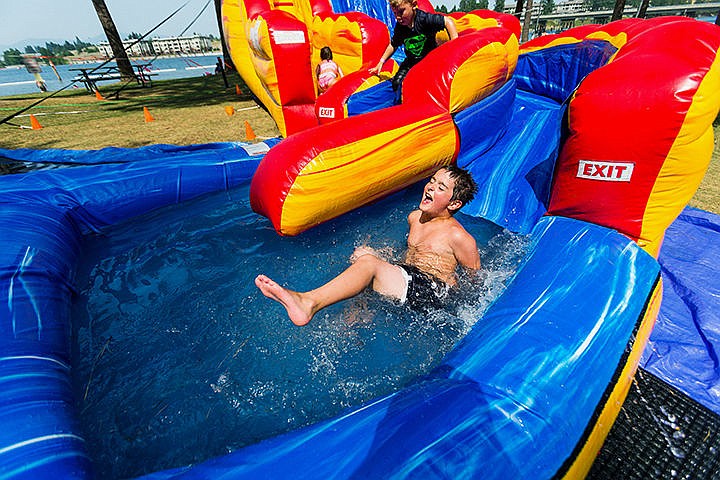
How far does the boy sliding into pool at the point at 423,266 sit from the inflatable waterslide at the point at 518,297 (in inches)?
16.1

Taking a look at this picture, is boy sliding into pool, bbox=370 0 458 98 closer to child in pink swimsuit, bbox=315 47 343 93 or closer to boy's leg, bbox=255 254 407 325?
child in pink swimsuit, bbox=315 47 343 93

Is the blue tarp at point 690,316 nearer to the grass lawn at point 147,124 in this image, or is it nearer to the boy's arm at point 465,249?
the grass lawn at point 147,124

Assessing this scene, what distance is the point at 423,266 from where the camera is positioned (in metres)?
2.13

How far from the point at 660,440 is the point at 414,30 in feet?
11.9

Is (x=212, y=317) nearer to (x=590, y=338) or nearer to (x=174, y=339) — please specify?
(x=174, y=339)

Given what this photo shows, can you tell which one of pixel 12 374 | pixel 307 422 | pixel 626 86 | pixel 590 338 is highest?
pixel 626 86

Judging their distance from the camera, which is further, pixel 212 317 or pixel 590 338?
pixel 212 317

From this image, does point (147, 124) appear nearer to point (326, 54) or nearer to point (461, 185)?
point (326, 54)

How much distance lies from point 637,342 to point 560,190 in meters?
0.86

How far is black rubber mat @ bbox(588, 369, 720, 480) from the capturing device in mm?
1360

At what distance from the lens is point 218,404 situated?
1573 millimetres

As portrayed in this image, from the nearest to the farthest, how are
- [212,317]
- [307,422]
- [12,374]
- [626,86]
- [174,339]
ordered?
1. [12,374]
2. [307,422]
3. [626,86]
4. [174,339]
5. [212,317]

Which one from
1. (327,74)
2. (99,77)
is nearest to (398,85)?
(327,74)

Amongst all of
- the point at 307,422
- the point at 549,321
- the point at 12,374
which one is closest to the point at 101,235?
the point at 12,374
